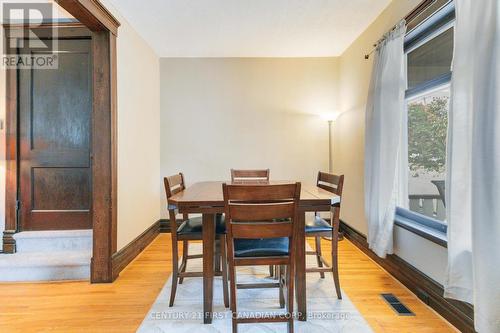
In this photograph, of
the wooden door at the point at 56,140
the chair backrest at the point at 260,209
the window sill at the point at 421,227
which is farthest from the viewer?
the wooden door at the point at 56,140

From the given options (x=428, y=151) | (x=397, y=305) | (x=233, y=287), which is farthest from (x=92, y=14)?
(x=397, y=305)

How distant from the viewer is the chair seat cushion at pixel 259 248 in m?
1.67

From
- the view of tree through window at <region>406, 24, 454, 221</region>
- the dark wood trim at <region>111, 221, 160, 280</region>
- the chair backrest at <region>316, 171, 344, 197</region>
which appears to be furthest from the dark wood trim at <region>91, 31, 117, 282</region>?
the view of tree through window at <region>406, 24, 454, 221</region>

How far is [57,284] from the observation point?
7.98 feet

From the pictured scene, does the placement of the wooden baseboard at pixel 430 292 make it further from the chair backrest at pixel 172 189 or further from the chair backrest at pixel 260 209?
the chair backrest at pixel 172 189

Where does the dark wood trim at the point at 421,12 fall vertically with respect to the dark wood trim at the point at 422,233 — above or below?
above

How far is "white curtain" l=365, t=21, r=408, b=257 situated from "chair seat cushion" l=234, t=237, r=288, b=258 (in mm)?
1195

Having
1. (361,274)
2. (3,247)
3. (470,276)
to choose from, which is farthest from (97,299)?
(470,276)

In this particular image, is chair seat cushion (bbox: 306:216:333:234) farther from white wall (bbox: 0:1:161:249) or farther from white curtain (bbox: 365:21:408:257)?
white wall (bbox: 0:1:161:249)

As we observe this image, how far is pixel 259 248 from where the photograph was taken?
1.69 metres

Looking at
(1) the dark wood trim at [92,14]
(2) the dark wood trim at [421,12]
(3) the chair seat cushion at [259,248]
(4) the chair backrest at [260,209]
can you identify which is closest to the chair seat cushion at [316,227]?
(3) the chair seat cushion at [259,248]

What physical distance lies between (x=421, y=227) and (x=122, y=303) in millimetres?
2404

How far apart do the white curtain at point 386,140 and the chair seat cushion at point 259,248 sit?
3.92ft

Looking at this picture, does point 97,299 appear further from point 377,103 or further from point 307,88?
point 307,88
